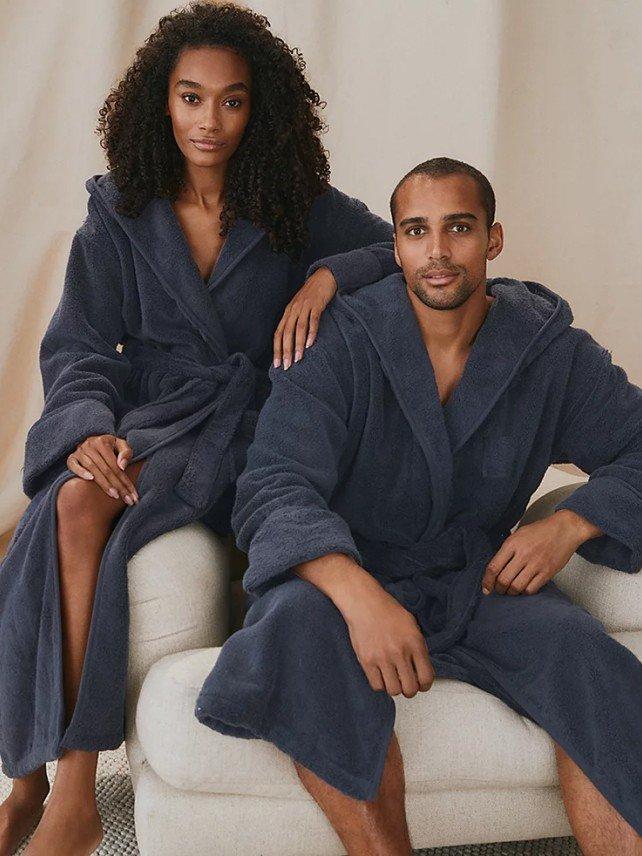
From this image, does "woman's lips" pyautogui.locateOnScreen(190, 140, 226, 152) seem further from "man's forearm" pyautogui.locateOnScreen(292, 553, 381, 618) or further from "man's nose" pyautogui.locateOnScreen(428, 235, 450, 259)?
"man's forearm" pyautogui.locateOnScreen(292, 553, 381, 618)

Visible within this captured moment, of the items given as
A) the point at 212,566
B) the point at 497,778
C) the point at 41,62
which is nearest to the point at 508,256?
the point at 41,62

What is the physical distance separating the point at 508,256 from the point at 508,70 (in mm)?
458

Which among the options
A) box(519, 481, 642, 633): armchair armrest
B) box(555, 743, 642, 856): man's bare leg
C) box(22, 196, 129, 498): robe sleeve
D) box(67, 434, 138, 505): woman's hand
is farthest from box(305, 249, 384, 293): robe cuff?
box(555, 743, 642, 856): man's bare leg

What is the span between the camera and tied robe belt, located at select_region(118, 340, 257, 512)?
203cm

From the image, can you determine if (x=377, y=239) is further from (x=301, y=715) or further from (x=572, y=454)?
(x=301, y=715)

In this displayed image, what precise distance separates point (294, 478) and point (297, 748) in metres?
0.40

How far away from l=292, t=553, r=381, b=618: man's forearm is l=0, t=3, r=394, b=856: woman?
0.31 meters

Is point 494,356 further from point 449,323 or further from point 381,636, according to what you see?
point 381,636

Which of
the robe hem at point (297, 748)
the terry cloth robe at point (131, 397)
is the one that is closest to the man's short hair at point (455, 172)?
the terry cloth robe at point (131, 397)

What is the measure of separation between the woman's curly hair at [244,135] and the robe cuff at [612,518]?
69 centimetres

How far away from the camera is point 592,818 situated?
163 centimetres

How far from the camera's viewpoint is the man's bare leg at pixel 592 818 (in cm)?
159

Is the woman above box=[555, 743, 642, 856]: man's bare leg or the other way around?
above

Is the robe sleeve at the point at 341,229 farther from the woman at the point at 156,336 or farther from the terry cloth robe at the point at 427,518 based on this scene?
the terry cloth robe at the point at 427,518
